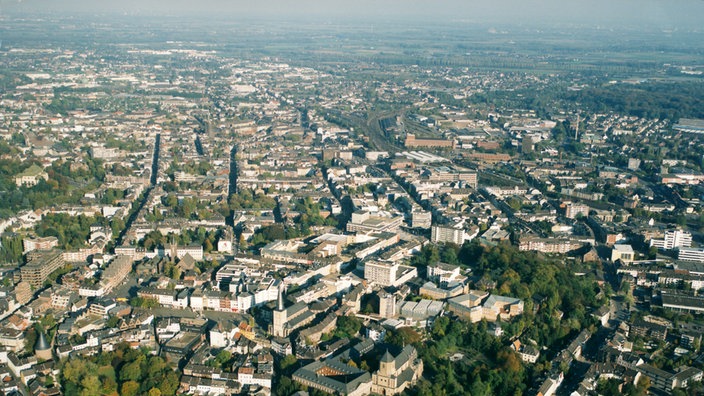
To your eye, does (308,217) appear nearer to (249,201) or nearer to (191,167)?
(249,201)

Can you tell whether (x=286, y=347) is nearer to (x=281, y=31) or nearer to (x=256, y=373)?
(x=256, y=373)

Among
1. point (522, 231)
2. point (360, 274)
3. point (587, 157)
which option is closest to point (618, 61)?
point (587, 157)

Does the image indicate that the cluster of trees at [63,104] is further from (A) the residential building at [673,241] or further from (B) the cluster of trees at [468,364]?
(B) the cluster of trees at [468,364]

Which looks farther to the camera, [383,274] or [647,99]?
[647,99]

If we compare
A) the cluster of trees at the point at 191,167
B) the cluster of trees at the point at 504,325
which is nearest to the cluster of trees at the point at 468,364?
the cluster of trees at the point at 504,325

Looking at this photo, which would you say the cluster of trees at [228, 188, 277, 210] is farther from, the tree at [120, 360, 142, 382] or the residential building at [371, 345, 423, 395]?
the residential building at [371, 345, 423, 395]

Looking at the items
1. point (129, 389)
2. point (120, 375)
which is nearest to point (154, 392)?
point (129, 389)

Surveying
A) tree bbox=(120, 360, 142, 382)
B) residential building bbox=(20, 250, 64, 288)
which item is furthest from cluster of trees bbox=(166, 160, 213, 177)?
tree bbox=(120, 360, 142, 382)

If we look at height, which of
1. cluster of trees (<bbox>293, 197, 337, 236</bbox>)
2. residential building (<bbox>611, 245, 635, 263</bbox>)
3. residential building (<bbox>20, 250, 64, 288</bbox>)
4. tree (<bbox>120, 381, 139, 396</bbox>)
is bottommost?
residential building (<bbox>611, 245, 635, 263</bbox>)
